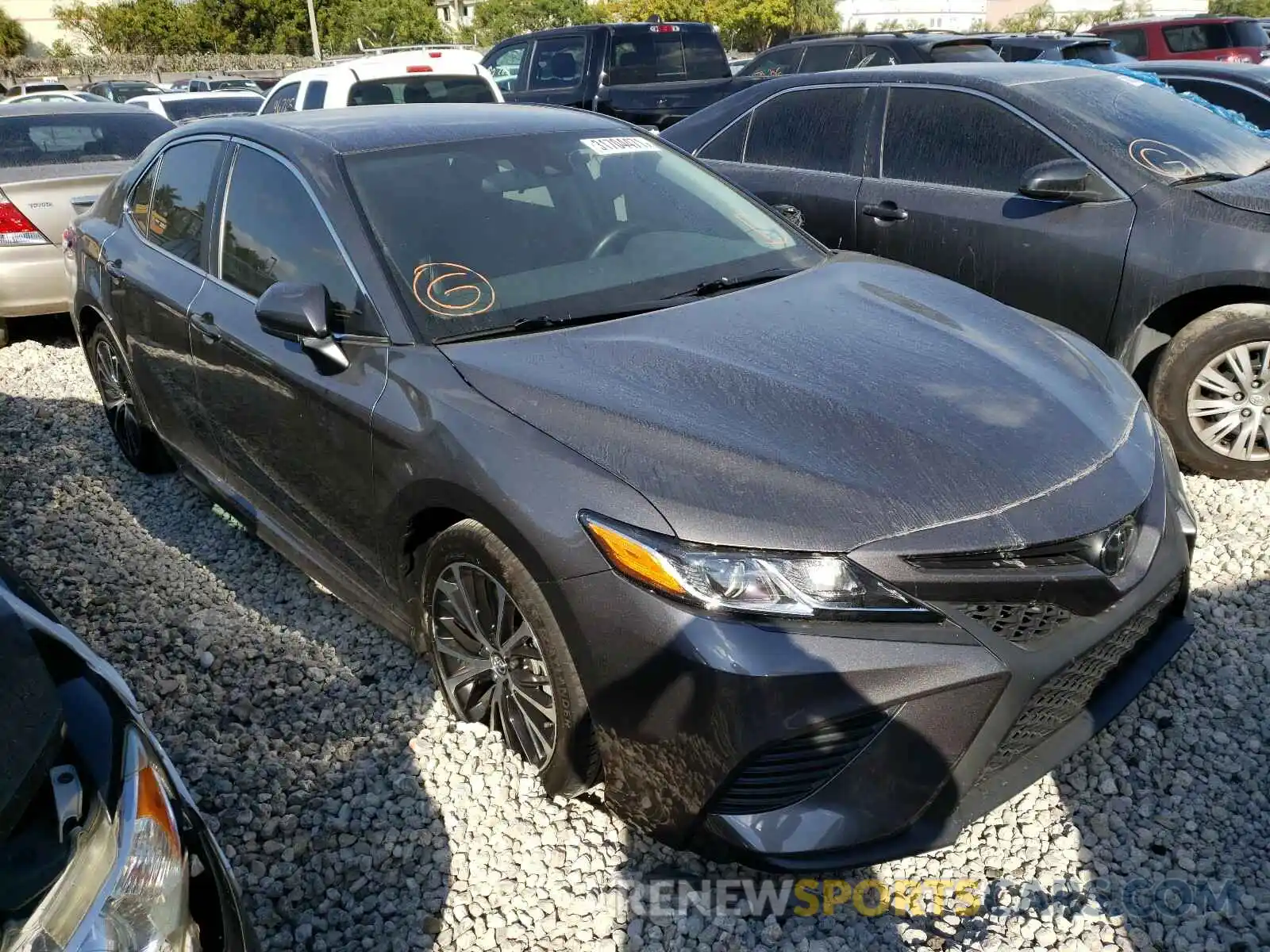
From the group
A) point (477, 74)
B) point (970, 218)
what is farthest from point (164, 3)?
point (970, 218)

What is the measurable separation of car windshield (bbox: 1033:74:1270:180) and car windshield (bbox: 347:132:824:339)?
1836 mm

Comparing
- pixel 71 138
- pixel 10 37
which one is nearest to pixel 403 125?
pixel 71 138

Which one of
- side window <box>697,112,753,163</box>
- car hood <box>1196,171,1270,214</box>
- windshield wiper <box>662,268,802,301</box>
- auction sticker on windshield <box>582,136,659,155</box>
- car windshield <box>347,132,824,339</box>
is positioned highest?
auction sticker on windshield <box>582,136,659,155</box>

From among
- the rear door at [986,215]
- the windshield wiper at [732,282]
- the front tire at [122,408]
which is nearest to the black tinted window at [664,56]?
the rear door at [986,215]

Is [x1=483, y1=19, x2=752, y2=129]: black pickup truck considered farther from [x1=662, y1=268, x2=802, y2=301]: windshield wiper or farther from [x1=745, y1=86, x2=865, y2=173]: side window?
[x1=662, y1=268, x2=802, y2=301]: windshield wiper

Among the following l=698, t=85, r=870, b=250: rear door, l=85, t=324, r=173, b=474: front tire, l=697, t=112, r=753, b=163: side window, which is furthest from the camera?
l=697, t=112, r=753, b=163: side window

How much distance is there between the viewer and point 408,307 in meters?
2.80

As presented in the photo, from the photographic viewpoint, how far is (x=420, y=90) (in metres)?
9.92

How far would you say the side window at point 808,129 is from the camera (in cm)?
531

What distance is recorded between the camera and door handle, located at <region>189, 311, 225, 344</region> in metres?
3.48

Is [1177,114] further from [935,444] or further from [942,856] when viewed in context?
[942,856]

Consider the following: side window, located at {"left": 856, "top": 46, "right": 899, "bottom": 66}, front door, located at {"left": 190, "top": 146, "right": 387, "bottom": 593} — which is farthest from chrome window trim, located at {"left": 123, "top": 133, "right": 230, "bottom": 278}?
side window, located at {"left": 856, "top": 46, "right": 899, "bottom": 66}

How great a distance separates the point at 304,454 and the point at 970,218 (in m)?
3.18

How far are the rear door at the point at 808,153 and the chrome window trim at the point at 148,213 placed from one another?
111 inches
